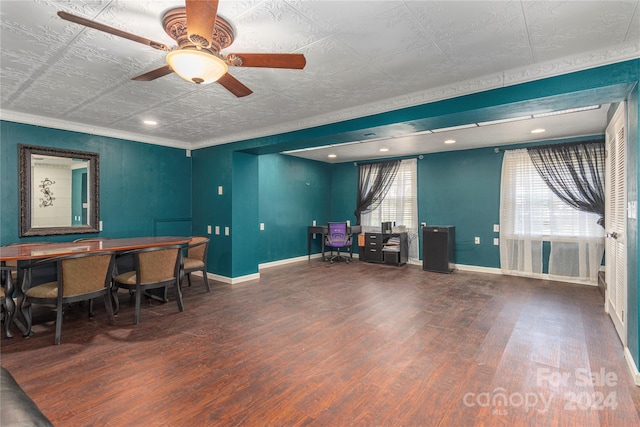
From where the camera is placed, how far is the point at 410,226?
23.1 feet

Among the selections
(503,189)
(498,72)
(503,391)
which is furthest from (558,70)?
(503,189)

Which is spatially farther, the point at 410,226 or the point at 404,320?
the point at 410,226

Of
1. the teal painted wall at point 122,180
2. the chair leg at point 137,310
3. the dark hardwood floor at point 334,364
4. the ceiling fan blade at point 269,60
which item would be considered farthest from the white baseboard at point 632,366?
the teal painted wall at point 122,180

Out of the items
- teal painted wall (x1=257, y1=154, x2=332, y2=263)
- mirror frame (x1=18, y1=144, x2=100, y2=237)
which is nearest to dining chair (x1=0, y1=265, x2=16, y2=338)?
mirror frame (x1=18, y1=144, x2=100, y2=237)

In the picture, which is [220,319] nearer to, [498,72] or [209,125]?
[209,125]

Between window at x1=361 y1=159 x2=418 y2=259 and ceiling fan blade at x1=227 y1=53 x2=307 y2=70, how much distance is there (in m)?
5.42

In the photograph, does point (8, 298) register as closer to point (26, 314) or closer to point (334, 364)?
point (26, 314)

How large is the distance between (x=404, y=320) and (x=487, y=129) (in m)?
3.21

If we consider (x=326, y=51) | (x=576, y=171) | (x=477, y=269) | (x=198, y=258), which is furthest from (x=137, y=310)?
(x=576, y=171)

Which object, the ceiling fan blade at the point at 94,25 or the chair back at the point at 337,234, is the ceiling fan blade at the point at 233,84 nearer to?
the ceiling fan blade at the point at 94,25

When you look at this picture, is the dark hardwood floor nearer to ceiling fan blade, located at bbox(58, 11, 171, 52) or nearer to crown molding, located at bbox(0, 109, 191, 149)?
ceiling fan blade, located at bbox(58, 11, 171, 52)

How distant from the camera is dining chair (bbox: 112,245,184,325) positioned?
135 inches

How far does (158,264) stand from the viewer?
358cm

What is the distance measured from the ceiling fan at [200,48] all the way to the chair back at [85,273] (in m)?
2.06
